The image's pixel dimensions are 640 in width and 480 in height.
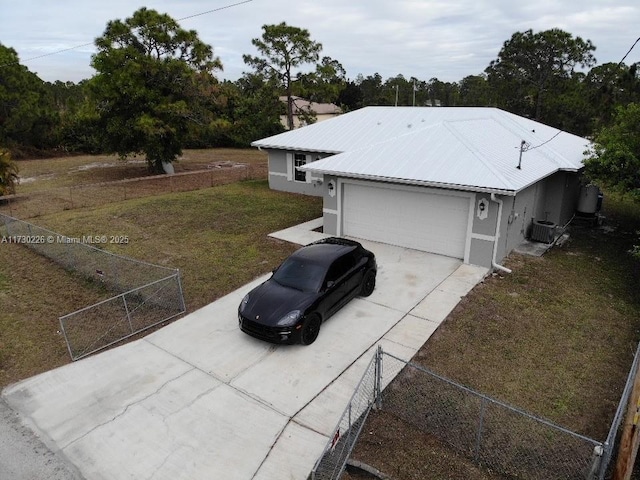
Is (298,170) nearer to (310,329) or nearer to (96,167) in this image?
(310,329)

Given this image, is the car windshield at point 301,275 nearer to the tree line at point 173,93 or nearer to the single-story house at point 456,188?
the single-story house at point 456,188

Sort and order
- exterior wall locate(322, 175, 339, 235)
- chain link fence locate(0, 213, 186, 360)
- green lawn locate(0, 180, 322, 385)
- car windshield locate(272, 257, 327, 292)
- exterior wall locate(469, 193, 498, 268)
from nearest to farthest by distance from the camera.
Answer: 1. car windshield locate(272, 257, 327, 292)
2. chain link fence locate(0, 213, 186, 360)
3. green lawn locate(0, 180, 322, 385)
4. exterior wall locate(469, 193, 498, 268)
5. exterior wall locate(322, 175, 339, 235)

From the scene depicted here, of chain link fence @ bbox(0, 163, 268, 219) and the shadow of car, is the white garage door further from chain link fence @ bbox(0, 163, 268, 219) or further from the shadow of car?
chain link fence @ bbox(0, 163, 268, 219)

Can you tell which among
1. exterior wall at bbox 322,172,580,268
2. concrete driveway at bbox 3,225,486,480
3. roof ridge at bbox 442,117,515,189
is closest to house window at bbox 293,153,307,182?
exterior wall at bbox 322,172,580,268

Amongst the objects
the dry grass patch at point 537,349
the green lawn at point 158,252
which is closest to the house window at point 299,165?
the green lawn at point 158,252

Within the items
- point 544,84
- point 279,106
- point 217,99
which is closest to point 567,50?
point 544,84

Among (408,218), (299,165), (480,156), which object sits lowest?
(408,218)

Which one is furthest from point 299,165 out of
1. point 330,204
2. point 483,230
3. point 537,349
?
point 537,349
